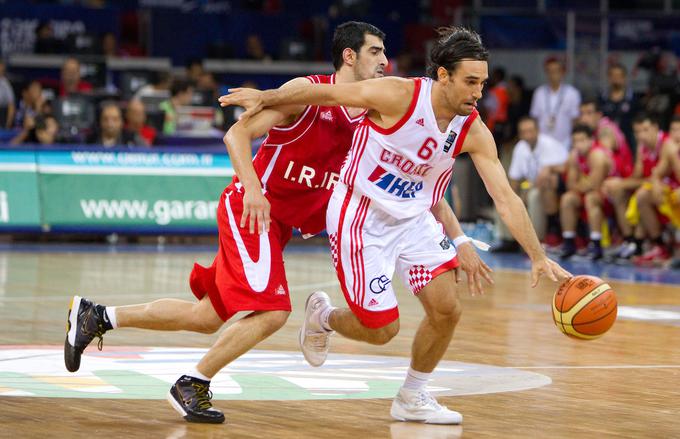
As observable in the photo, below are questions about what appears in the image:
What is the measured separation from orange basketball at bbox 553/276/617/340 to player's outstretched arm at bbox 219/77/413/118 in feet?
3.90

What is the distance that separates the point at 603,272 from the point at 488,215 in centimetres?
403

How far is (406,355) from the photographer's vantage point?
8.61 m

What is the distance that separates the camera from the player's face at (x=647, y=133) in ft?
53.7

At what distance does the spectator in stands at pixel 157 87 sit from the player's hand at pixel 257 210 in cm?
1322

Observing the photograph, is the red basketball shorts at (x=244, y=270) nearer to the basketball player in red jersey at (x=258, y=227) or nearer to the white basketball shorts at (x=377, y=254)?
the basketball player in red jersey at (x=258, y=227)

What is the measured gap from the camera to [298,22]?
24750 mm

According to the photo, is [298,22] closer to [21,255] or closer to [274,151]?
[21,255]

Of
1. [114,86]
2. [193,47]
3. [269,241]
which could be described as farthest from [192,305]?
[193,47]

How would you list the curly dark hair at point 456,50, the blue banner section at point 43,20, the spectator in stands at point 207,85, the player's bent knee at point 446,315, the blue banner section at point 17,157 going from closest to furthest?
the curly dark hair at point 456,50, the player's bent knee at point 446,315, the blue banner section at point 17,157, the spectator in stands at point 207,85, the blue banner section at point 43,20

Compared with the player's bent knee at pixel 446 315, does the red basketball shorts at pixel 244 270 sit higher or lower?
higher

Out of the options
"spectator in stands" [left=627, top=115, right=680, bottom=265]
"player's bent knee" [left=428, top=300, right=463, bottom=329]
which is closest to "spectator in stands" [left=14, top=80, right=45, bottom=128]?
"spectator in stands" [left=627, top=115, right=680, bottom=265]

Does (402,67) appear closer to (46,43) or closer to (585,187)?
(46,43)

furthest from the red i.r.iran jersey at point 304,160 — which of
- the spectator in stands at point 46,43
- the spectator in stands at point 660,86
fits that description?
the spectator in stands at point 46,43

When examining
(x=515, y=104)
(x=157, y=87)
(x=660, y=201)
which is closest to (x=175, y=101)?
(x=157, y=87)
